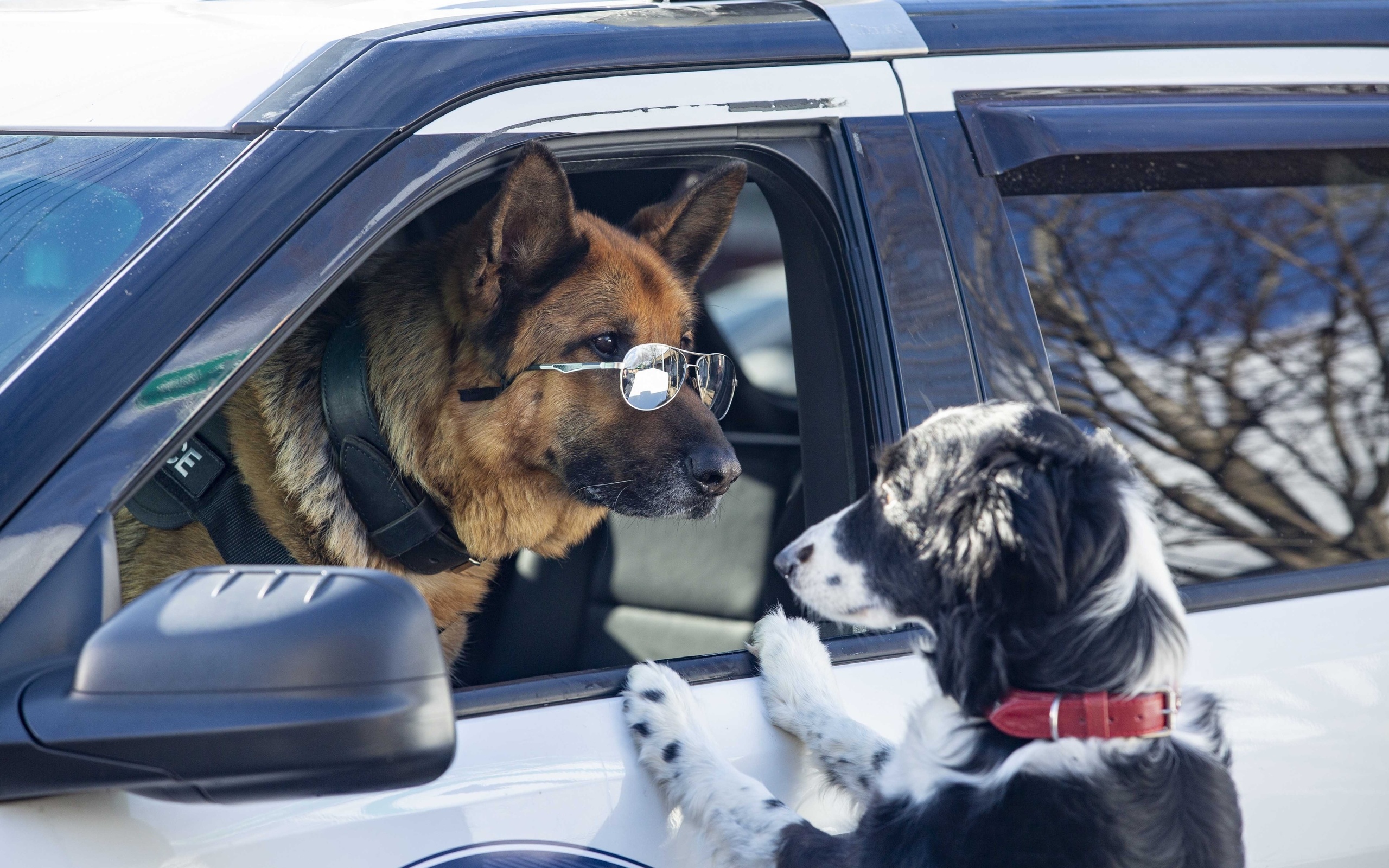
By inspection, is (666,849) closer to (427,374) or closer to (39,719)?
(39,719)

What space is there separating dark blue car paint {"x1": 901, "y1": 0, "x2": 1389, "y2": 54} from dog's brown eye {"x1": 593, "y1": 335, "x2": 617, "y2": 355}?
0.94 m

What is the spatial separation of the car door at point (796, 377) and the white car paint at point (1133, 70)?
70 millimetres

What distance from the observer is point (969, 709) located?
5.32 feet

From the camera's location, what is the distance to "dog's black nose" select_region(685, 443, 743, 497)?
243 cm

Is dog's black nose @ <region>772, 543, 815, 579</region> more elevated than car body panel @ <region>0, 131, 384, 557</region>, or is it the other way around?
car body panel @ <region>0, 131, 384, 557</region>

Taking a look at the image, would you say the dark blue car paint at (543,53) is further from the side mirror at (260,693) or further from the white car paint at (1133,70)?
the side mirror at (260,693)

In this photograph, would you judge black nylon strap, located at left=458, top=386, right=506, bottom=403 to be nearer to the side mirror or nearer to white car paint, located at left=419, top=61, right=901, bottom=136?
white car paint, located at left=419, top=61, right=901, bottom=136

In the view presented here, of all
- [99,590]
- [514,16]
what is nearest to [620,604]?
[514,16]

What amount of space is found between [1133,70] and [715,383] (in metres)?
1.19

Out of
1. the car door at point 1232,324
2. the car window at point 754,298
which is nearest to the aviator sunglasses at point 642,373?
the car window at point 754,298

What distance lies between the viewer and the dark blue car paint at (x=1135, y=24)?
1817 millimetres

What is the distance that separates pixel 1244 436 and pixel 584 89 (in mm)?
1215

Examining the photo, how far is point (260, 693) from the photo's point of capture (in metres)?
0.96

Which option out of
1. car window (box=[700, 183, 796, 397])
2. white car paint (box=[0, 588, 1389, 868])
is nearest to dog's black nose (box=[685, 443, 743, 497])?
car window (box=[700, 183, 796, 397])
